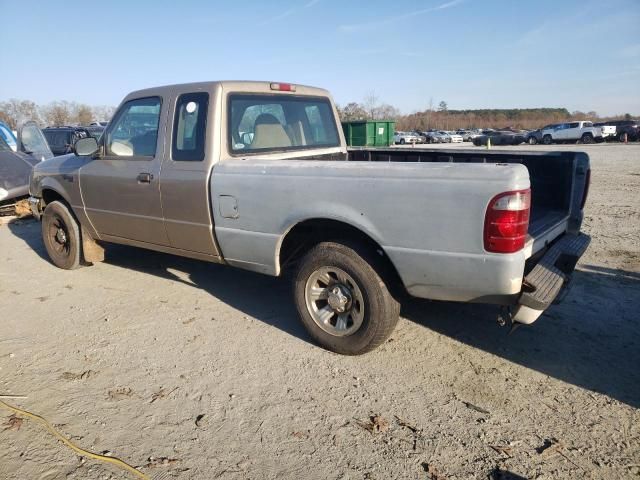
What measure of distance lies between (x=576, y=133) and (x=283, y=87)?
40139 millimetres

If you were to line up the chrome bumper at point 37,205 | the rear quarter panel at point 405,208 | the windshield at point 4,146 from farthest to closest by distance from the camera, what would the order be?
the windshield at point 4,146
the chrome bumper at point 37,205
the rear quarter panel at point 405,208

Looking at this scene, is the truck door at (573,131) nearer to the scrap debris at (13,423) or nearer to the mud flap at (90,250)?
the mud flap at (90,250)

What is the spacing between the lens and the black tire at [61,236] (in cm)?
551

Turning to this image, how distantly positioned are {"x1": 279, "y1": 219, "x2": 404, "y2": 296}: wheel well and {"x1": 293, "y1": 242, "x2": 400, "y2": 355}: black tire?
0.06 metres

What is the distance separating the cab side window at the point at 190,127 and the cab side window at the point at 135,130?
1.01 ft

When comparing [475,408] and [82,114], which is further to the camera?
[82,114]

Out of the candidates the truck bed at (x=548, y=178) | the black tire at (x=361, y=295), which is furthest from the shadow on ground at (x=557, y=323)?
the truck bed at (x=548, y=178)

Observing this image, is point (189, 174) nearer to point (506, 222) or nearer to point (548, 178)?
point (506, 222)

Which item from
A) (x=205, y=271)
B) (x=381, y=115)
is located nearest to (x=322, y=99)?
(x=205, y=271)

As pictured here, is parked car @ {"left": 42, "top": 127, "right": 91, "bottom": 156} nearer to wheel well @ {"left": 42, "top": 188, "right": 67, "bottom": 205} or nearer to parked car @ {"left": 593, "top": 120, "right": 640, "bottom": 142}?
wheel well @ {"left": 42, "top": 188, "right": 67, "bottom": 205}

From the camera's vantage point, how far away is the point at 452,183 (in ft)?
9.05

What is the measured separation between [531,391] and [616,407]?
470mm

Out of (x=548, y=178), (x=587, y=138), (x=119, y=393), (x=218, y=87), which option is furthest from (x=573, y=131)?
(x=119, y=393)

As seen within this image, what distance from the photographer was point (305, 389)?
308cm
